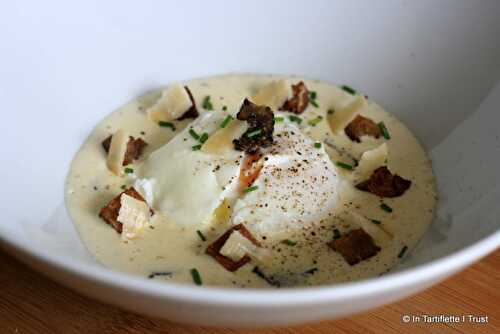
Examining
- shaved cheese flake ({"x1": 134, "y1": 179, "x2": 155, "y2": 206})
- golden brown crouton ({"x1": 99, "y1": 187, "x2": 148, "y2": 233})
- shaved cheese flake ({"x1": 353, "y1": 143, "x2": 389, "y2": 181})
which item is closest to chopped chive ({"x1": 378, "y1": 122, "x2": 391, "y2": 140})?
shaved cheese flake ({"x1": 353, "y1": 143, "x2": 389, "y2": 181})

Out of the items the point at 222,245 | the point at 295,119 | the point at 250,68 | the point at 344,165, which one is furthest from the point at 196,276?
the point at 250,68

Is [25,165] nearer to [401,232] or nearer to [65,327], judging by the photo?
[65,327]

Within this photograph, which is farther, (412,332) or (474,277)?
(474,277)

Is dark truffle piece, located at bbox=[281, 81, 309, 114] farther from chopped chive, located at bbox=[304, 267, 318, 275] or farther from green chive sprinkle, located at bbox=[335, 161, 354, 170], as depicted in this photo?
chopped chive, located at bbox=[304, 267, 318, 275]

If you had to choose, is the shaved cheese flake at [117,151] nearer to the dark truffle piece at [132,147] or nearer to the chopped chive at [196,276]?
the dark truffle piece at [132,147]

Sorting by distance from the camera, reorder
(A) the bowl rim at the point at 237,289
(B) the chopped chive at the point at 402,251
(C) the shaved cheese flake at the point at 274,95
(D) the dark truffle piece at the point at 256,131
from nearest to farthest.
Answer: (A) the bowl rim at the point at 237,289 → (B) the chopped chive at the point at 402,251 → (D) the dark truffle piece at the point at 256,131 → (C) the shaved cheese flake at the point at 274,95

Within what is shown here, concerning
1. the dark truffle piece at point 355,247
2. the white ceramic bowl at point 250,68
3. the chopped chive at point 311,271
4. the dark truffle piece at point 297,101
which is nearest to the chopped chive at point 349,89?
the white ceramic bowl at point 250,68

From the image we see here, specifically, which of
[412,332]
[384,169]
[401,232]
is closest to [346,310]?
[412,332]
